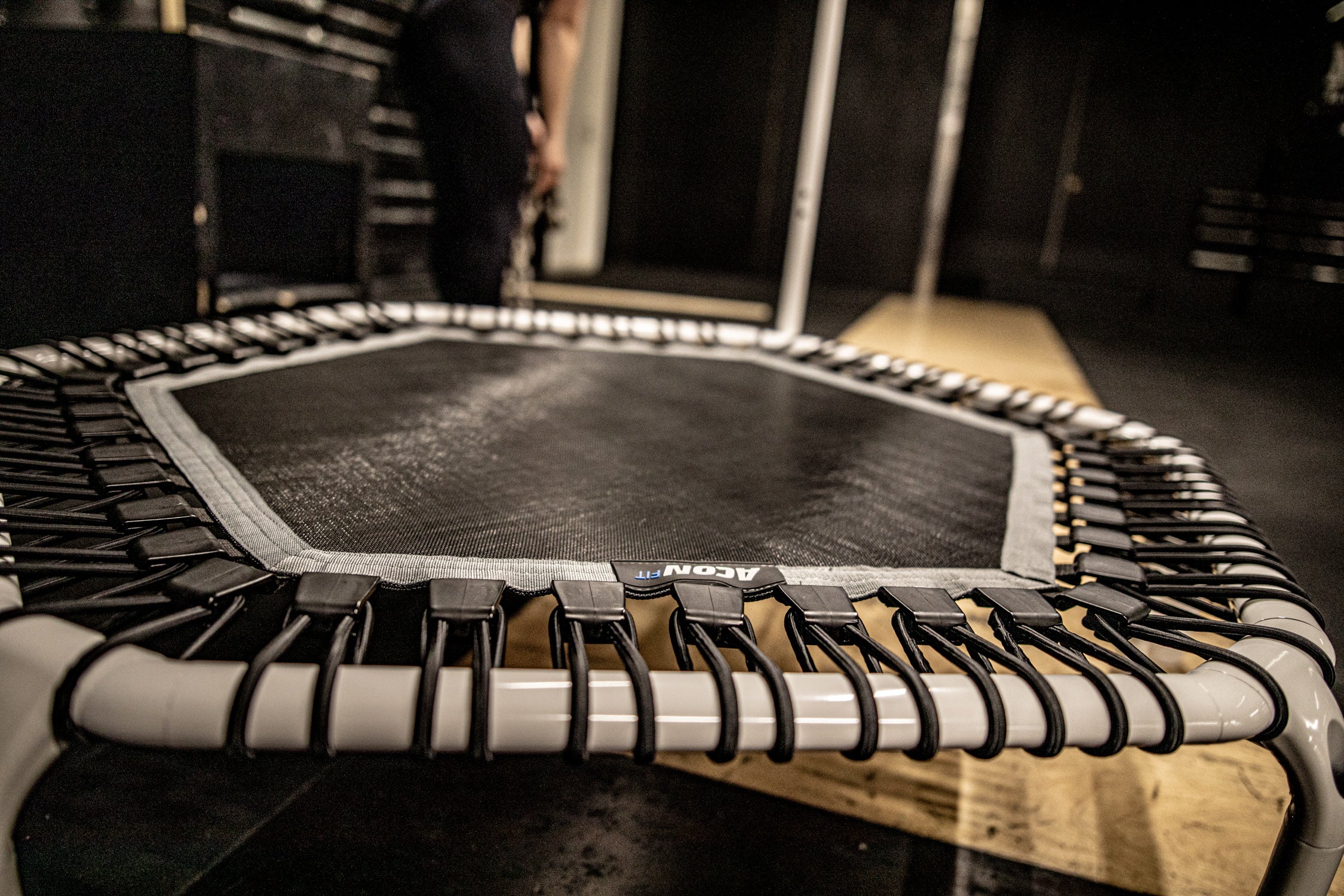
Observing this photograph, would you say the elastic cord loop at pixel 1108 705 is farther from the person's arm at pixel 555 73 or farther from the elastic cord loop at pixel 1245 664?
the person's arm at pixel 555 73

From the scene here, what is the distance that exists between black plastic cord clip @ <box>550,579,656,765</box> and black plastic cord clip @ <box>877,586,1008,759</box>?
160 millimetres

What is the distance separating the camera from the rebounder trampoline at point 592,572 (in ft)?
1.22

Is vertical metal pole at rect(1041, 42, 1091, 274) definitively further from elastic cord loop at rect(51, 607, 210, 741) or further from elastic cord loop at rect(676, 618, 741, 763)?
elastic cord loop at rect(51, 607, 210, 741)

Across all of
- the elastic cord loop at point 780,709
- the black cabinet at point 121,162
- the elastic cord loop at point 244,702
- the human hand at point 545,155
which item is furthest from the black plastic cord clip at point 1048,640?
the human hand at point 545,155

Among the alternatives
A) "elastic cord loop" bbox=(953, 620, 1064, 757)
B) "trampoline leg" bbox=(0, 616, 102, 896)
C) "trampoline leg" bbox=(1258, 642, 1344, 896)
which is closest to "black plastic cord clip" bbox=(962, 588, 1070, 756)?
"elastic cord loop" bbox=(953, 620, 1064, 757)

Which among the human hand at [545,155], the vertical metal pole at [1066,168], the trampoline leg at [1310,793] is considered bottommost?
the trampoline leg at [1310,793]

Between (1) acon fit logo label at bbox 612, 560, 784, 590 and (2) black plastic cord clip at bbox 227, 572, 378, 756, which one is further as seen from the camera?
(1) acon fit logo label at bbox 612, 560, 784, 590

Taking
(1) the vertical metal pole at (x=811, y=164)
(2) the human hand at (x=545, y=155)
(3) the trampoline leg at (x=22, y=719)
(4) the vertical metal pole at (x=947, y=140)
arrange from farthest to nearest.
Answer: (4) the vertical metal pole at (x=947, y=140), (1) the vertical metal pole at (x=811, y=164), (2) the human hand at (x=545, y=155), (3) the trampoline leg at (x=22, y=719)

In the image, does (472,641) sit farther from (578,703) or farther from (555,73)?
(555,73)

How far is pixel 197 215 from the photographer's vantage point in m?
1.27

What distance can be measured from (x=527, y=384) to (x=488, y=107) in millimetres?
847

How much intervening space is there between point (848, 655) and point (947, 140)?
5.27 meters

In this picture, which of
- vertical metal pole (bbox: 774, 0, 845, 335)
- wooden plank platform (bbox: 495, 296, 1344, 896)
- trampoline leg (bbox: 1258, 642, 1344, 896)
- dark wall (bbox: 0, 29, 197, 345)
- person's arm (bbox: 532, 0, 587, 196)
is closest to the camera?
trampoline leg (bbox: 1258, 642, 1344, 896)

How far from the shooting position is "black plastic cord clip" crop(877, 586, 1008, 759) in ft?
1.36
